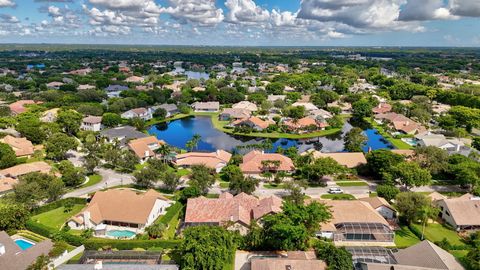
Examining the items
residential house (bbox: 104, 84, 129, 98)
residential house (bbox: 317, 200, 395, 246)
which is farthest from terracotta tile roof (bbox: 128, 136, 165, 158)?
residential house (bbox: 104, 84, 129, 98)

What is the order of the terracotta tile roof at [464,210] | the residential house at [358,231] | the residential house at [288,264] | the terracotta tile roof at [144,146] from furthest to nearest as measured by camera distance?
the terracotta tile roof at [144,146]
the terracotta tile roof at [464,210]
the residential house at [358,231]
the residential house at [288,264]

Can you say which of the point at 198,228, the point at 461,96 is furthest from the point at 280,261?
the point at 461,96

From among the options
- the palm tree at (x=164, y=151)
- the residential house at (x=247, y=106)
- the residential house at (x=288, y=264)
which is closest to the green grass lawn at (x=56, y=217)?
the palm tree at (x=164, y=151)

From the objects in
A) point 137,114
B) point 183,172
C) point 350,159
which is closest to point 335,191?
point 350,159

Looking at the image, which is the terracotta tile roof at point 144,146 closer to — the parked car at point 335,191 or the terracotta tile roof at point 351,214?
the parked car at point 335,191

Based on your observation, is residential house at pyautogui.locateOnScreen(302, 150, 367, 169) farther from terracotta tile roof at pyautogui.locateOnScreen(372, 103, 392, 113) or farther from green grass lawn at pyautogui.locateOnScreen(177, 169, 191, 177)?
terracotta tile roof at pyautogui.locateOnScreen(372, 103, 392, 113)

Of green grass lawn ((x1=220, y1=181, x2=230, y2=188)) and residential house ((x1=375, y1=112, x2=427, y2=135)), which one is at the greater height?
residential house ((x1=375, y1=112, x2=427, y2=135))
